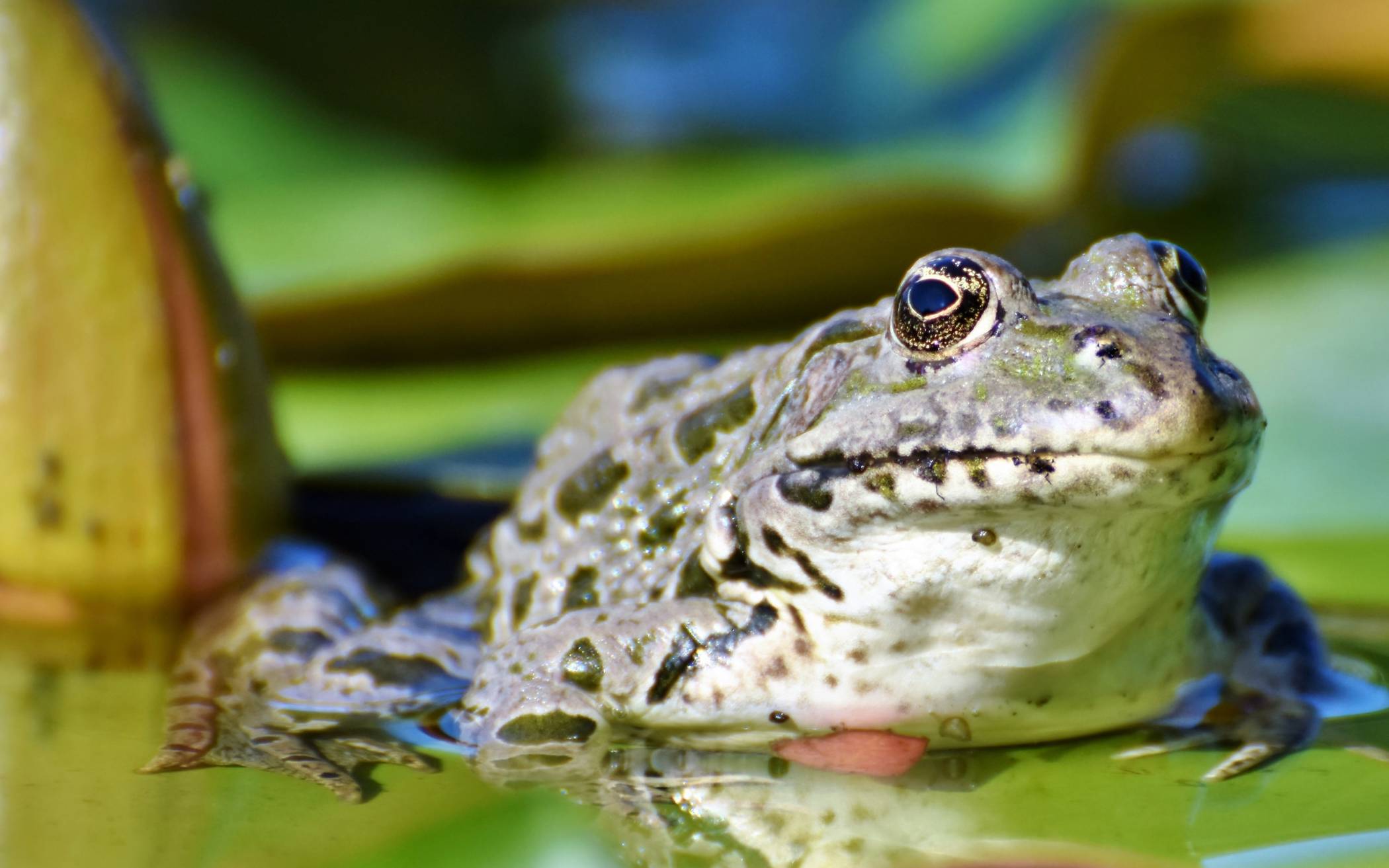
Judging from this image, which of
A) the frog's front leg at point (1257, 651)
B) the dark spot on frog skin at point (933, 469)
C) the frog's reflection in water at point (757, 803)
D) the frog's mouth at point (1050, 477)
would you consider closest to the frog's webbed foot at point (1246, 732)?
the frog's front leg at point (1257, 651)

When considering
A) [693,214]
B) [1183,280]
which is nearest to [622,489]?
[1183,280]

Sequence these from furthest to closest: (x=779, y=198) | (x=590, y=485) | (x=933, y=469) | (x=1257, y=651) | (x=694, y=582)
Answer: (x=779, y=198)
(x=590, y=485)
(x=1257, y=651)
(x=694, y=582)
(x=933, y=469)

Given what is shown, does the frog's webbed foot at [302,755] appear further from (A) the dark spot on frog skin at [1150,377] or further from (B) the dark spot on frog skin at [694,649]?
(A) the dark spot on frog skin at [1150,377]

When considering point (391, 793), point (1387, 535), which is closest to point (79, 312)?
point (391, 793)

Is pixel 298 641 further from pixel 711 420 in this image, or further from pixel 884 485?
pixel 884 485

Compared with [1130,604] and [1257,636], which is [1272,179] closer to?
[1257,636]

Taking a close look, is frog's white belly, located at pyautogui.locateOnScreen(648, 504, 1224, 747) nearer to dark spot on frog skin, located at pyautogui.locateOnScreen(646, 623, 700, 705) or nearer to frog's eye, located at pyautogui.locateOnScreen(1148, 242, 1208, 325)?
dark spot on frog skin, located at pyautogui.locateOnScreen(646, 623, 700, 705)
